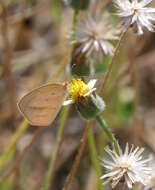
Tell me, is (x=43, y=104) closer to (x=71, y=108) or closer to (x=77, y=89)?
(x=77, y=89)

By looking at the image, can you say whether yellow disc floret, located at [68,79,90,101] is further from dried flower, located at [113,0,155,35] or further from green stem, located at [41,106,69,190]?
green stem, located at [41,106,69,190]

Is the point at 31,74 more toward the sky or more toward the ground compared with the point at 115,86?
more toward the ground

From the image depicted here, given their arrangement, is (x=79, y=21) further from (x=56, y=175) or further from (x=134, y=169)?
(x=56, y=175)

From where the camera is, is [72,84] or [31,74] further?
[31,74]

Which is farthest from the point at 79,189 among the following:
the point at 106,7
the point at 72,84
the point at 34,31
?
the point at 34,31

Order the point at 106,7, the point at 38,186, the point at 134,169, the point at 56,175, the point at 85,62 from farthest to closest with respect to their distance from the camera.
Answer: the point at 56,175
the point at 38,186
the point at 106,7
the point at 85,62
the point at 134,169

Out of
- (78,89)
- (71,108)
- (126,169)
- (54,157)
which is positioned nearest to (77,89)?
(78,89)

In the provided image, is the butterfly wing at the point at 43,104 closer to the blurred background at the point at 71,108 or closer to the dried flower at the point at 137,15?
the dried flower at the point at 137,15
